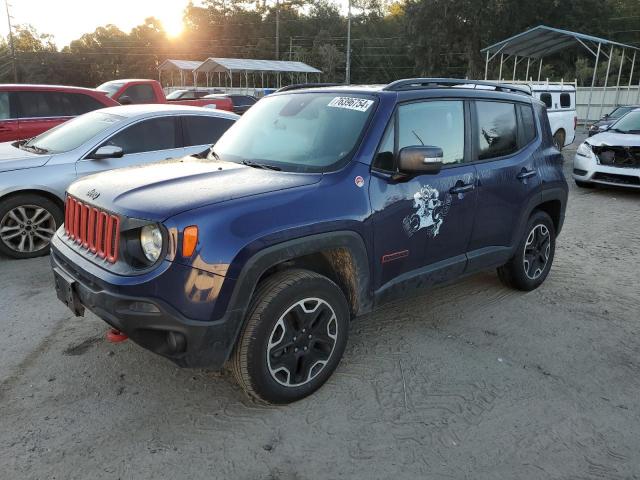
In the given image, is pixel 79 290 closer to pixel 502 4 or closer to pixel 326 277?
pixel 326 277

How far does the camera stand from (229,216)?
2.68 m

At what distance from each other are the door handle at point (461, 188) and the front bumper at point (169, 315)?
6.11ft

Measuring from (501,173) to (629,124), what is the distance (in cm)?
782

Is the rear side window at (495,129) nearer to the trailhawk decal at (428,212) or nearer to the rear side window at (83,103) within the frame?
the trailhawk decal at (428,212)

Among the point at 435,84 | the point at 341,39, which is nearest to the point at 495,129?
the point at 435,84

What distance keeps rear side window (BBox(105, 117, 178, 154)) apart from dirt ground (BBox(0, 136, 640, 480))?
206 centimetres

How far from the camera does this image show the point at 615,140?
955cm

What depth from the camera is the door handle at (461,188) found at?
3754mm

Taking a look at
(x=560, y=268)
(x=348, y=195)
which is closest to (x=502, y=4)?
(x=560, y=268)

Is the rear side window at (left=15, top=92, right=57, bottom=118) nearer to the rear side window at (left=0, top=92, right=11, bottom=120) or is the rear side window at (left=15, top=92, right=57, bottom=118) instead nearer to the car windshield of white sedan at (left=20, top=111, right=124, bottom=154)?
the rear side window at (left=0, top=92, right=11, bottom=120)

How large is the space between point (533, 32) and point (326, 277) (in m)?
25.3

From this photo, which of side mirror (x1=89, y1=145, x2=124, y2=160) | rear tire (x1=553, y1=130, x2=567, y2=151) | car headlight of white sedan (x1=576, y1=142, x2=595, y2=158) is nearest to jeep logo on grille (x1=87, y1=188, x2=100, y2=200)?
side mirror (x1=89, y1=145, x2=124, y2=160)

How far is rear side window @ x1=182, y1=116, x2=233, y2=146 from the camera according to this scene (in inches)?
254

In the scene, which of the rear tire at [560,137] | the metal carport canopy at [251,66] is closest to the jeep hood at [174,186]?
the rear tire at [560,137]
